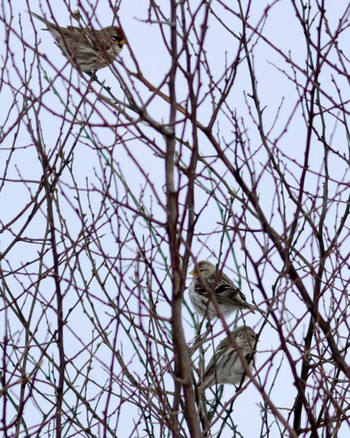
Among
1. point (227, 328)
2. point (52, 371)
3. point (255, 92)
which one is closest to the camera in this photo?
point (227, 328)

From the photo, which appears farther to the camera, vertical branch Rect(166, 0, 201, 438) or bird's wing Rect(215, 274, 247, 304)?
bird's wing Rect(215, 274, 247, 304)

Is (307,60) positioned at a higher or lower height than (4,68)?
lower

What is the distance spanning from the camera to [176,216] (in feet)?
8.83

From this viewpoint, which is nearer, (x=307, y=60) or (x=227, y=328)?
(x=227, y=328)

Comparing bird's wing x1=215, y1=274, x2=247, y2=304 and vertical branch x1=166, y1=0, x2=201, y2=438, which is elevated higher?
bird's wing x1=215, y1=274, x2=247, y2=304

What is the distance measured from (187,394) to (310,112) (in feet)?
5.82

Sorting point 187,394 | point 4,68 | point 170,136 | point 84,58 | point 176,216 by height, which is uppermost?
point 84,58

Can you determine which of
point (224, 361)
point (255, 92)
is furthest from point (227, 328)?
point (224, 361)

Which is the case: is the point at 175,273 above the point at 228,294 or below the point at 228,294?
below

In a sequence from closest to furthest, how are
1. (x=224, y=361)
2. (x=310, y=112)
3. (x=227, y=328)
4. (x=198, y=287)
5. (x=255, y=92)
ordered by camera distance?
(x=227, y=328) → (x=310, y=112) → (x=255, y=92) → (x=224, y=361) → (x=198, y=287)

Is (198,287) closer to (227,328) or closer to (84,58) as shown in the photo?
(84,58)

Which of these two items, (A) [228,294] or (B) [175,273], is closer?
(B) [175,273]

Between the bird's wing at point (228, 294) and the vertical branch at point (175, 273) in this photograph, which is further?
the bird's wing at point (228, 294)

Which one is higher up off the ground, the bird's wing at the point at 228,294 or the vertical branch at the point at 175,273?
the bird's wing at the point at 228,294
